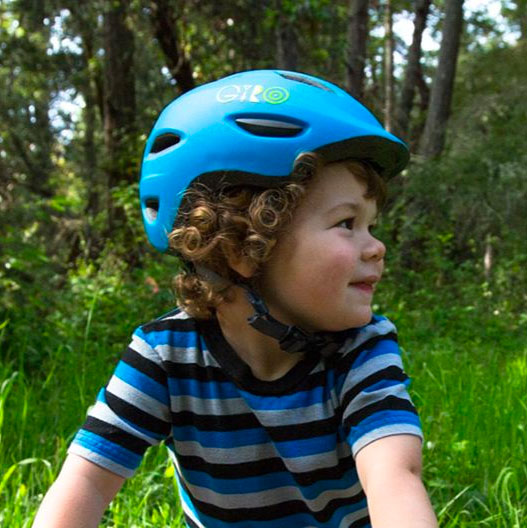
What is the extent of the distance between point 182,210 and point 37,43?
12.9m

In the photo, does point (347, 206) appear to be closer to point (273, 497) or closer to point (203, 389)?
point (203, 389)

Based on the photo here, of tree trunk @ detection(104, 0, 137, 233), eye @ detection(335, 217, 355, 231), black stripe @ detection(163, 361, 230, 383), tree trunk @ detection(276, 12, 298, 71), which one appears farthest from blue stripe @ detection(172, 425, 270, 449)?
tree trunk @ detection(104, 0, 137, 233)

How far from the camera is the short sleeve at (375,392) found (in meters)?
1.42

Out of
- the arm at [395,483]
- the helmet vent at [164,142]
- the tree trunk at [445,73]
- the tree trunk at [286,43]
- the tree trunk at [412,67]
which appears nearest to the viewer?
the arm at [395,483]

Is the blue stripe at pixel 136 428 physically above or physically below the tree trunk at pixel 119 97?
below

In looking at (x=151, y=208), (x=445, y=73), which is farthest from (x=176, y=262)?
(x=445, y=73)

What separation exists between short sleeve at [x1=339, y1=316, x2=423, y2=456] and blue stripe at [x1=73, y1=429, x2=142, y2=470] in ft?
1.48

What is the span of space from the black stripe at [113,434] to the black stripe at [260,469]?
0.13 meters

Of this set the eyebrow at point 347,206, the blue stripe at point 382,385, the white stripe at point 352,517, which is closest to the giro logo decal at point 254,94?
the eyebrow at point 347,206

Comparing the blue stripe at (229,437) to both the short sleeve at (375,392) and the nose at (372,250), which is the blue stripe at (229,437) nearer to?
the short sleeve at (375,392)

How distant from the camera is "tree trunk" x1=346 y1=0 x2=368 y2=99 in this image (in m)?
8.41

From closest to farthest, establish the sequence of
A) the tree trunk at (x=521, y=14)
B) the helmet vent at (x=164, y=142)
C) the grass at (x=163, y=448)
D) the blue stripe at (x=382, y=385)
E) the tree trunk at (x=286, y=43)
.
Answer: the blue stripe at (x=382, y=385), the helmet vent at (x=164, y=142), the grass at (x=163, y=448), the tree trunk at (x=286, y=43), the tree trunk at (x=521, y=14)

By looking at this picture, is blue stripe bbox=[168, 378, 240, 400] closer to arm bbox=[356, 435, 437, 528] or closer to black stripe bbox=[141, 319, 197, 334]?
black stripe bbox=[141, 319, 197, 334]

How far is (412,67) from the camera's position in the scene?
14.5 m
